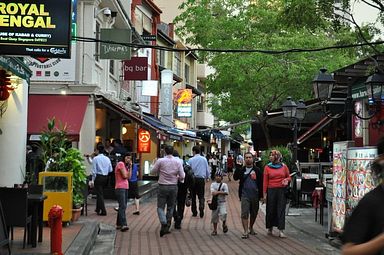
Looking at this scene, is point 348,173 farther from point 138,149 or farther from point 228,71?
point 228,71

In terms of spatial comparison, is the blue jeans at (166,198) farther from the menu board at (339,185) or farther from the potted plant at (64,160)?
the menu board at (339,185)

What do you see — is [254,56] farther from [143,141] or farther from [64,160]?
[64,160]

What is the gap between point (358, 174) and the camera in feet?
32.3

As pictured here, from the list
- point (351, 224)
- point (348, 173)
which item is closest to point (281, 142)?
point (348, 173)

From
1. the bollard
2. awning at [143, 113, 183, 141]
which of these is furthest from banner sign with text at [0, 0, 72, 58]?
awning at [143, 113, 183, 141]

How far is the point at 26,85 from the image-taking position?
47.7 feet

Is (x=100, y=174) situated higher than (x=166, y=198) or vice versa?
(x=100, y=174)

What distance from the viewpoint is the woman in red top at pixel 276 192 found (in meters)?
12.1

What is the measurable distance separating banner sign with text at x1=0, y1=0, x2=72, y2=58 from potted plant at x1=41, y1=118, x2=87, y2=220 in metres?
3.55

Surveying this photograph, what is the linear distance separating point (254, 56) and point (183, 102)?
36.4 ft

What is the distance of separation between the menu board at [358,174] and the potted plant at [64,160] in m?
5.70

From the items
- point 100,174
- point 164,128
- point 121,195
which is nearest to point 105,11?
point 100,174

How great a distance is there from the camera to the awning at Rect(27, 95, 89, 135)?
18.9 m

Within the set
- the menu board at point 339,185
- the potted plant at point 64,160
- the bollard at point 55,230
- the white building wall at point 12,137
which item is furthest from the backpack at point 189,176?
the bollard at point 55,230
